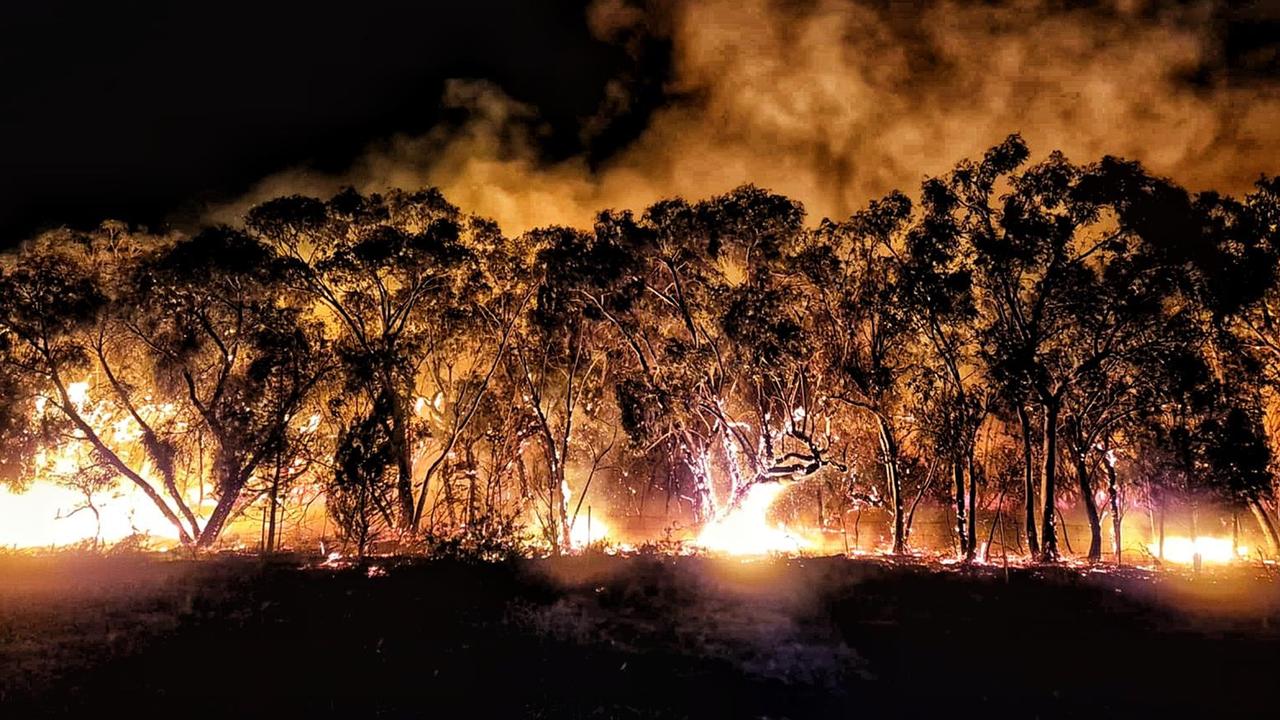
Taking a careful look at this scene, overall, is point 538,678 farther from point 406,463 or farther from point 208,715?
point 406,463

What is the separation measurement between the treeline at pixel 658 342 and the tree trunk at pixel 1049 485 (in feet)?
0.65

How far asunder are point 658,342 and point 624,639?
13675mm

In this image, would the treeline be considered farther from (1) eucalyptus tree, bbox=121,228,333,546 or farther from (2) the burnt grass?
(2) the burnt grass

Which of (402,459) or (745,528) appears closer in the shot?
(402,459)

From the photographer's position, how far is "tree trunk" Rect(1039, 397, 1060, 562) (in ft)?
79.2

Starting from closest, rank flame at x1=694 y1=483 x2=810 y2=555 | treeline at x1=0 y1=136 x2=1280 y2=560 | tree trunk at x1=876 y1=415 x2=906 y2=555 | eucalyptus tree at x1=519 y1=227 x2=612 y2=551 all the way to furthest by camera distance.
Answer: treeline at x1=0 y1=136 x2=1280 y2=560 → eucalyptus tree at x1=519 y1=227 x2=612 y2=551 → tree trunk at x1=876 y1=415 x2=906 y2=555 → flame at x1=694 y1=483 x2=810 y2=555

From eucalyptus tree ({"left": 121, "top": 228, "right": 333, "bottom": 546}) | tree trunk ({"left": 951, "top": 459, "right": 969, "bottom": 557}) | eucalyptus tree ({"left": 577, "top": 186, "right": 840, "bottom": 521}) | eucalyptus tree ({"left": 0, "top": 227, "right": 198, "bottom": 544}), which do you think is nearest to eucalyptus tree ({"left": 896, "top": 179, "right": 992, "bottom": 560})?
tree trunk ({"left": 951, "top": 459, "right": 969, "bottom": 557})

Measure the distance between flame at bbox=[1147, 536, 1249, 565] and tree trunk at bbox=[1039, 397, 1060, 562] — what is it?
7701 millimetres

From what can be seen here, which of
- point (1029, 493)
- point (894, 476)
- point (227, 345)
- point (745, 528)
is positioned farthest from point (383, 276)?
point (1029, 493)

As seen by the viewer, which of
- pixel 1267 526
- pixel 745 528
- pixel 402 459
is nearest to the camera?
pixel 402 459

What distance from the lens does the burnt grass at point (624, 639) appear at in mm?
12438

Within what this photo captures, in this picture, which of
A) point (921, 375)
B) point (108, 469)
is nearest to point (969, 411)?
point (921, 375)

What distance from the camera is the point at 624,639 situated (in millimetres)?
15414

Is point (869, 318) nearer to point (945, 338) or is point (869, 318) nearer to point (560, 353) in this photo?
point (945, 338)
